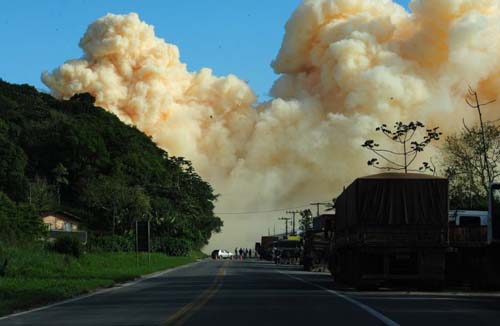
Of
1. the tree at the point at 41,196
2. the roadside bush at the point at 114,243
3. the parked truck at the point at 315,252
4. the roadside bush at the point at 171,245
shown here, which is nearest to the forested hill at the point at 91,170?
the tree at the point at 41,196

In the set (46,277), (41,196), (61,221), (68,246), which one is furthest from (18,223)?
(41,196)

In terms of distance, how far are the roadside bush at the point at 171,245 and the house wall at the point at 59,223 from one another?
11.3m

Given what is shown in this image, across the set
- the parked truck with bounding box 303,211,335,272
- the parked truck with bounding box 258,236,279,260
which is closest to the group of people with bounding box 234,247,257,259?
the parked truck with bounding box 258,236,279,260

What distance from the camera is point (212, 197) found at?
132250mm

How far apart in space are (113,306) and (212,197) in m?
109

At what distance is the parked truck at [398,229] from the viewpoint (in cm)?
2961

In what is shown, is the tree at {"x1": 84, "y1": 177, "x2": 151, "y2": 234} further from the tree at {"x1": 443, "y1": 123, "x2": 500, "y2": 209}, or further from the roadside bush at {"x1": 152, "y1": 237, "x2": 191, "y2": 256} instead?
the tree at {"x1": 443, "y1": 123, "x2": 500, "y2": 209}

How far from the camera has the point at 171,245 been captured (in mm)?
102750

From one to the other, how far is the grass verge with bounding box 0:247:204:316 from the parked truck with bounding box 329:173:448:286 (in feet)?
30.8

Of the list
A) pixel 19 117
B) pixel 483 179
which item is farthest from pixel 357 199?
pixel 19 117

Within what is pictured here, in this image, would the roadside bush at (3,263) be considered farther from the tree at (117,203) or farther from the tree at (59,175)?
the tree at (59,175)

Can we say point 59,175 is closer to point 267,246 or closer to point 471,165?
point 267,246

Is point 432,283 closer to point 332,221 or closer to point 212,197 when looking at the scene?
point 332,221

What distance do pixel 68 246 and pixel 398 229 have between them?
25.8 meters
